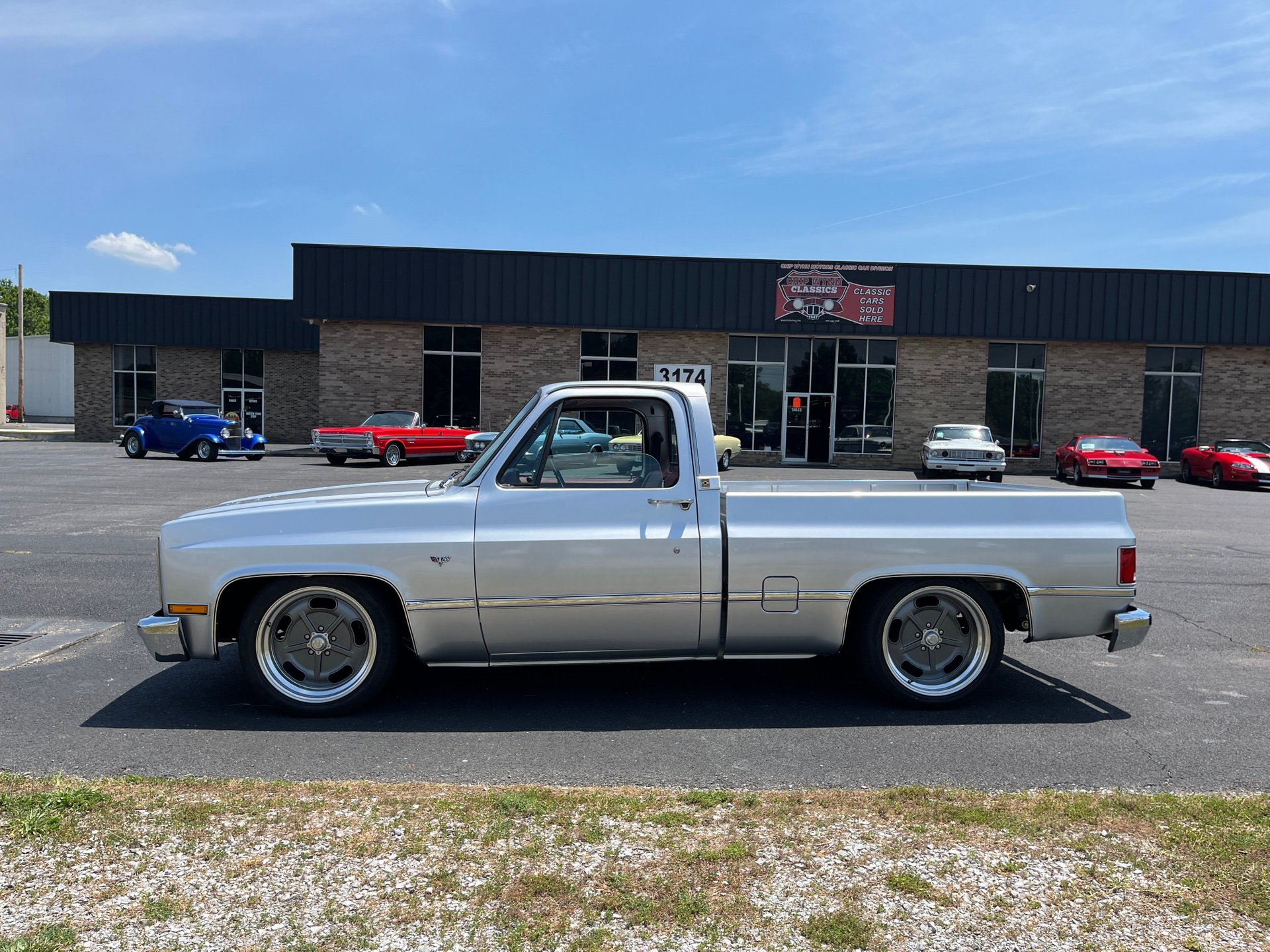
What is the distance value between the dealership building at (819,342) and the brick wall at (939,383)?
0.16ft

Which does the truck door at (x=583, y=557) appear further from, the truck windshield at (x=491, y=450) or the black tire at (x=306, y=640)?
the black tire at (x=306, y=640)

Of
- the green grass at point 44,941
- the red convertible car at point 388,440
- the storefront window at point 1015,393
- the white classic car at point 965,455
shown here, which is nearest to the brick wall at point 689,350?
the red convertible car at point 388,440

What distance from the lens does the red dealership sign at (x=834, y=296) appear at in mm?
30766

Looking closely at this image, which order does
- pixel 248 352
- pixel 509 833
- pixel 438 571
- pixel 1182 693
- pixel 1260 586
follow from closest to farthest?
pixel 509 833, pixel 438 571, pixel 1182 693, pixel 1260 586, pixel 248 352

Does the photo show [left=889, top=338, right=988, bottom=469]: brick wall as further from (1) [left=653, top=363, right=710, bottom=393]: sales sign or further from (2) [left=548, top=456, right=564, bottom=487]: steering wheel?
(2) [left=548, top=456, right=564, bottom=487]: steering wheel

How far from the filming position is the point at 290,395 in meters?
39.4

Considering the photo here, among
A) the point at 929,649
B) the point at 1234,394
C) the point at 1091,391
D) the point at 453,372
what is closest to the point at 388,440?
the point at 453,372

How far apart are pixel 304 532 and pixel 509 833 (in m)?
2.14

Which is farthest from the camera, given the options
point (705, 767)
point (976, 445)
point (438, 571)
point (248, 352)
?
point (248, 352)

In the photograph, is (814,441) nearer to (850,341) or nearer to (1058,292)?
(850,341)

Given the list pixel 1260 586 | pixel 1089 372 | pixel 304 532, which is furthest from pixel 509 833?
pixel 1089 372

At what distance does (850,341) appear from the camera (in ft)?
104

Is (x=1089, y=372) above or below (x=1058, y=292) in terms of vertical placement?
below

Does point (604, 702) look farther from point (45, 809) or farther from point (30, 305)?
point (30, 305)
